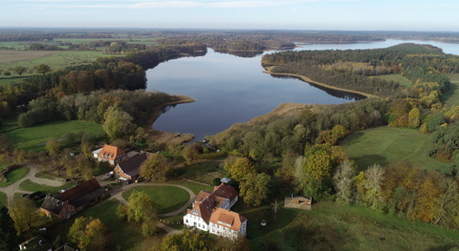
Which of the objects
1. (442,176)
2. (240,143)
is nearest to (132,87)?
(240,143)

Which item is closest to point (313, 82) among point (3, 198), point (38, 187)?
point (38, 187)

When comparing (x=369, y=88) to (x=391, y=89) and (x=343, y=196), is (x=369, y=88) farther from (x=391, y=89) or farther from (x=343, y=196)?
(x=343, y=196)

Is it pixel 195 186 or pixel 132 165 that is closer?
pixel 195 186

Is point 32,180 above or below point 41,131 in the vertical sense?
below

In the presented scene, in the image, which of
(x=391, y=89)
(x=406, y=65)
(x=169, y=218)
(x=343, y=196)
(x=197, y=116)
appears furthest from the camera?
(x=406, y=65)

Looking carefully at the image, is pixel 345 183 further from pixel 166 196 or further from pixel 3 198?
pixel 3 198

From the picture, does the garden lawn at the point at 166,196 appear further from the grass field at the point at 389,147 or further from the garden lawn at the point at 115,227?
the grass field at the point at 389,147

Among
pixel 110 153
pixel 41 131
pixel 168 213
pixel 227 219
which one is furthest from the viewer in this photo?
pixel 41 131

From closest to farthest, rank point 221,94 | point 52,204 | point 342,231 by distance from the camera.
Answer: point 342,231 < point 52,204 < point 221,94
